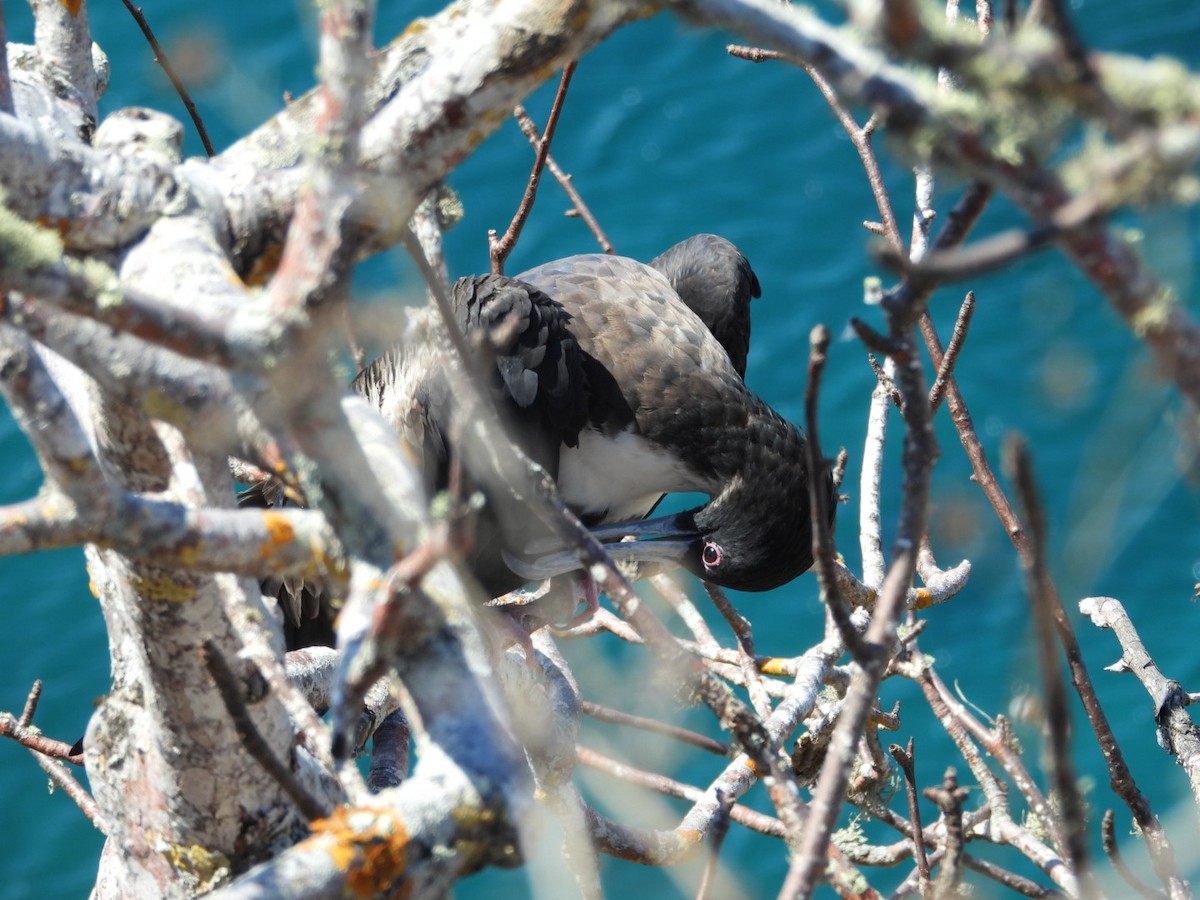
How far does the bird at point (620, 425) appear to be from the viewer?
9.60 feet

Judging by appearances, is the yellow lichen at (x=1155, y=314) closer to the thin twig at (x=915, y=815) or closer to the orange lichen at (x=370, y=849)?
the orange lichen at (x=370, y=849)

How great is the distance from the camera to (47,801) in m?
5.62

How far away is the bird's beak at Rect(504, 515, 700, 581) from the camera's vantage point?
10.5 ft

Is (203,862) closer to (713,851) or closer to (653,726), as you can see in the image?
(713,851)

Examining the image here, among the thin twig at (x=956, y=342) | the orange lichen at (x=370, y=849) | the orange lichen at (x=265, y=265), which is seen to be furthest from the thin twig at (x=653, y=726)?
the orange lichen at (x=370, y=849)

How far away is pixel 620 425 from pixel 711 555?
1.31 feet

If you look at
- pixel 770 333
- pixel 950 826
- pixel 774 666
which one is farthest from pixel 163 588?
pixel 770 333

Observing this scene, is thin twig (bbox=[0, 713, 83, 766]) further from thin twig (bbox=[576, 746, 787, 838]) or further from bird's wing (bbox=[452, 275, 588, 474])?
bird's wing (bbox=[452, 275, 588, 474])

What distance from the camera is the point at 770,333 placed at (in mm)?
6539

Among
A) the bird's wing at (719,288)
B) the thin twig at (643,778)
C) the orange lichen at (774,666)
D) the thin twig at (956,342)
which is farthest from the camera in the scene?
the bird's wing at (719,288)

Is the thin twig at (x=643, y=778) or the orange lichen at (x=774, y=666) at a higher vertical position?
the orange lichen at (x=774, y=666)

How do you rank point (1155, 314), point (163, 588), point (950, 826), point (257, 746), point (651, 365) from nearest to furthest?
point (1155, 314) < point (257, 746) < point (950, 826) < point (163, 588) < point (651, 365)

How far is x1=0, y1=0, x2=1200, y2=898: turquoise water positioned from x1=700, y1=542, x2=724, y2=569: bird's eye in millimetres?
645

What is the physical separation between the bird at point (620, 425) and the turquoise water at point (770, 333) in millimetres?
→ 624
